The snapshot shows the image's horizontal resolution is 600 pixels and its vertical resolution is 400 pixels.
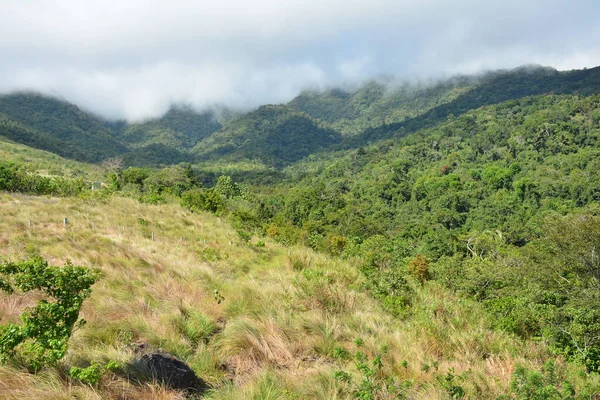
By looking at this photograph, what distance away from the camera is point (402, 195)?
8869cm

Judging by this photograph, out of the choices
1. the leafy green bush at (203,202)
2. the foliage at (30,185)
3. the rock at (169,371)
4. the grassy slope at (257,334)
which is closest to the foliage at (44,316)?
the grassy slope at (257,334)

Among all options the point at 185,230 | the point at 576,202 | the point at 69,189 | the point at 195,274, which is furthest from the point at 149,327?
the point at 576,202

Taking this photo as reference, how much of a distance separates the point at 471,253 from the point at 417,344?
4476cm

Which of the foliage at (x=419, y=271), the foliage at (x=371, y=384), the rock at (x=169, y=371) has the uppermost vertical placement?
the rock at (x=169, y=371)

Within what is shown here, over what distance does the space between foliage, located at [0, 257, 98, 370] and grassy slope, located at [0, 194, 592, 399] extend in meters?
0.17

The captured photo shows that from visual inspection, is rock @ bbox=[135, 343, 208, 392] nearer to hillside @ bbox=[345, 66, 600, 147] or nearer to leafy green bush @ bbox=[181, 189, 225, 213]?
leafy green bush @ bbox=[181, 189, 225, 213]

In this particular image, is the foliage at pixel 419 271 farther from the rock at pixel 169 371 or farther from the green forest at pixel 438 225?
the rock at pixel 169 371

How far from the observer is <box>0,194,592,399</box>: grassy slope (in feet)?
10.6

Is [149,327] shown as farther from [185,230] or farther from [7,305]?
[185,230]

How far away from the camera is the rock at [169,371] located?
3.21m

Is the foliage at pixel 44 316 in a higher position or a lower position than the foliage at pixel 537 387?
higher

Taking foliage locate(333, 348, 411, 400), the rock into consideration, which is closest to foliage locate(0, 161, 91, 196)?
the rock

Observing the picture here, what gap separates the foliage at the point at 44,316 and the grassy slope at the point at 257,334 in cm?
17

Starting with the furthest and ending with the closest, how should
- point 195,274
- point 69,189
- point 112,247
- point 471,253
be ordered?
point 471,253
point 69,189
point 112,247
point 195,274
